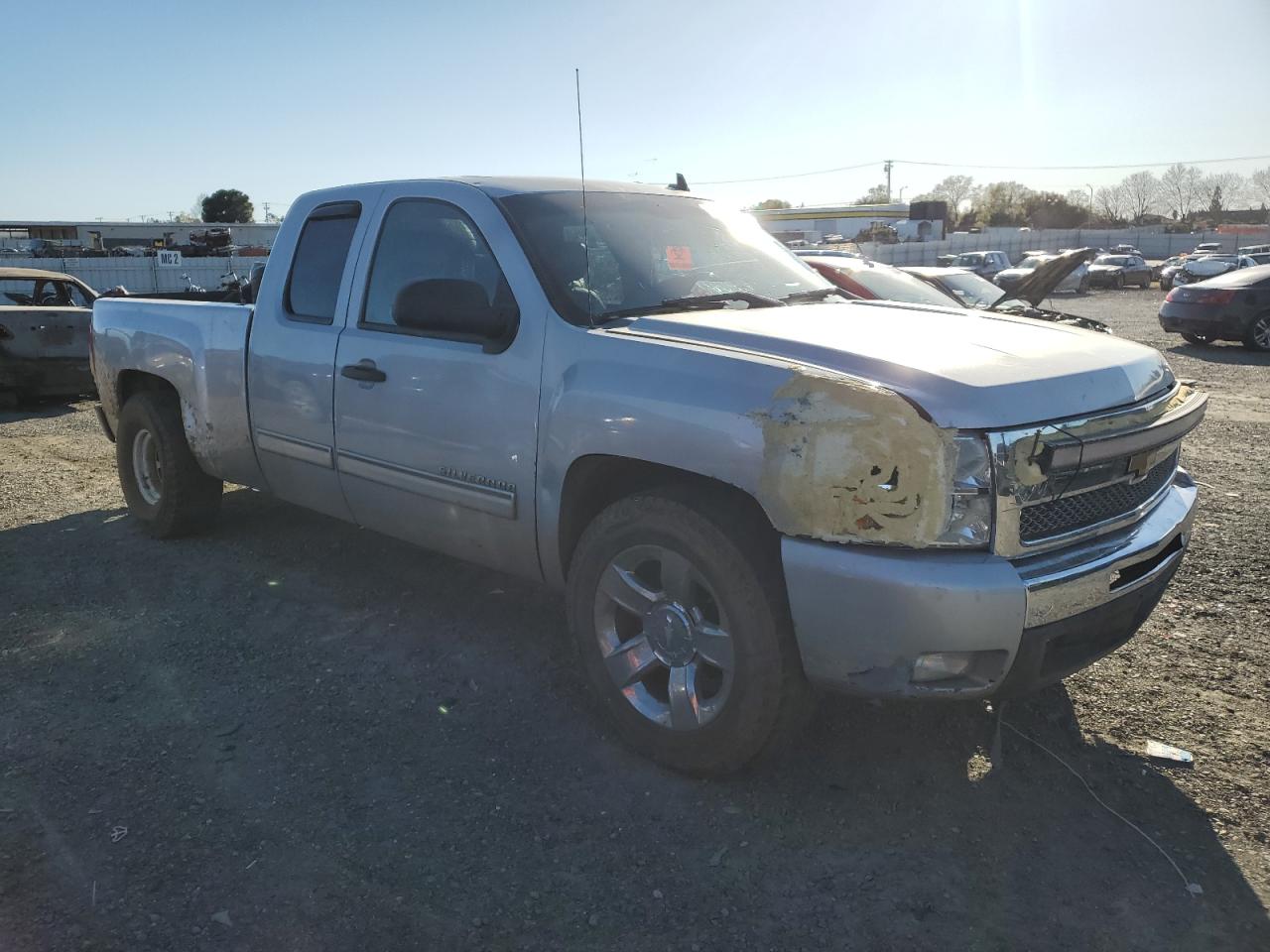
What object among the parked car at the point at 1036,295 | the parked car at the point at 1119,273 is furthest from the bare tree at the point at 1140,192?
the parked car at the point at 1036,295

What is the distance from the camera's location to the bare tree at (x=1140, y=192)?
124113 millimetres

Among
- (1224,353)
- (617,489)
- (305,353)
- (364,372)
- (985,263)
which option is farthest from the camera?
(985,263)

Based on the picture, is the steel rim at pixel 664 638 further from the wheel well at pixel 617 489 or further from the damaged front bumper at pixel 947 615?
the damaged front bumper at pixel 947 615

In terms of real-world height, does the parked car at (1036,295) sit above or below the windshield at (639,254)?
below

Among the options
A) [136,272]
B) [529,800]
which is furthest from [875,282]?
[136,272]

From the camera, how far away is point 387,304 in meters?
4.18

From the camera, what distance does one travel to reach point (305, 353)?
447 cm

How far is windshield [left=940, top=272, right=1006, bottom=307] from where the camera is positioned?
11.1 metres

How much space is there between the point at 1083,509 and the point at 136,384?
5.42 metres

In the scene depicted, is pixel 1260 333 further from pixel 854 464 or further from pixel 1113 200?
pixel 1113 200

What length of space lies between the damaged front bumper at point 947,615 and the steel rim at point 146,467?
4.57m

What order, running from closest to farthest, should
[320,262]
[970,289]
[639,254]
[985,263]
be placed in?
[639,254] < [320,262] < [970,289] < [985,263]

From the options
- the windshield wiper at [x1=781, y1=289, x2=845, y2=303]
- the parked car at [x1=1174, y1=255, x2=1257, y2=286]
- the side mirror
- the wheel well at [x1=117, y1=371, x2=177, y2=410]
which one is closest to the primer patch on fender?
the side mirror

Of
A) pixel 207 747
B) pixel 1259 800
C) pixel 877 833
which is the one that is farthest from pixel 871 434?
pixel 207 747
